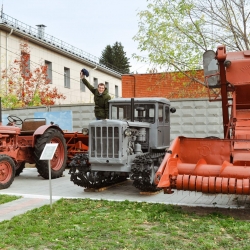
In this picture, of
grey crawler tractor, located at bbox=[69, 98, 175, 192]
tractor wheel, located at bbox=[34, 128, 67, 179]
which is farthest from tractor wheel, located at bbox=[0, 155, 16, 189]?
grey crawler tractor, located at bbox=[69, 98, 175, 192]

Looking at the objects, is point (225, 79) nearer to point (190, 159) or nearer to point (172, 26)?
point (190, 159)

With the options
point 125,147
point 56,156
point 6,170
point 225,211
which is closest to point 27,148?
point 56,156

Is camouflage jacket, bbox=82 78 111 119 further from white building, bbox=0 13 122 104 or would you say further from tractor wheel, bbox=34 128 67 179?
white building, bbox=0 13 122 104

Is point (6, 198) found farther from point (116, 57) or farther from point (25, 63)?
point (116, 57)

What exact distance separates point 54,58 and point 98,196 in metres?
21.1

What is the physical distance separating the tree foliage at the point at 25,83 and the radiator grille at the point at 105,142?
44.5 feet

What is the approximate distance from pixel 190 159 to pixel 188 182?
0.99 meters

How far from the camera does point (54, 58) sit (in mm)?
28375

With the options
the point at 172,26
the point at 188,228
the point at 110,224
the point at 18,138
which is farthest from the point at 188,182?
the point at 172,26

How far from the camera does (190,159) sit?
7246mm

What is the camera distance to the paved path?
7.44 metres

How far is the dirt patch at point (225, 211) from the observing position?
6494 mm

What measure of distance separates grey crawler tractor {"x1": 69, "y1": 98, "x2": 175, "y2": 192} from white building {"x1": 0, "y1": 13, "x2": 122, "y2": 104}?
15079 millimetres

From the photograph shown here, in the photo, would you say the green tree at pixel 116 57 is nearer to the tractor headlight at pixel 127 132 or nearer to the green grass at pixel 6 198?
the tractor headlight at pixel 127 132
